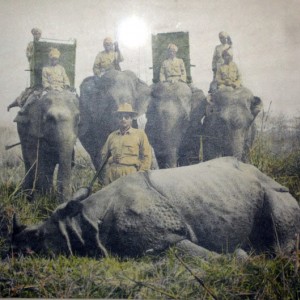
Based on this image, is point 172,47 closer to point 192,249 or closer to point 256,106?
point 256,106

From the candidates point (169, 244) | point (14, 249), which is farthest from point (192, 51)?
point (14, 249)

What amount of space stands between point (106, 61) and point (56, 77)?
36 cm

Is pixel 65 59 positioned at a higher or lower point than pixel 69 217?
higher

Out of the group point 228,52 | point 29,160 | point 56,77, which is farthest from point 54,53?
point 228,52

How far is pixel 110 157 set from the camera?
9.36ft

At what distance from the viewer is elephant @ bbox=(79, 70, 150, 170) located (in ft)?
9.68

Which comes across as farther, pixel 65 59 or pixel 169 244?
pixel 65 59

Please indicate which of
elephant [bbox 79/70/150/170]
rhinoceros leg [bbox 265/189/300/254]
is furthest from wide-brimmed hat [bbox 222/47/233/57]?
rhinoceros leg [bbox 265/189/300/254]

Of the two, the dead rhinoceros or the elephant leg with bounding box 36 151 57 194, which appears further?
the elephant leg with bounding box 36 151 57 194

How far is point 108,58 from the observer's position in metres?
3.00

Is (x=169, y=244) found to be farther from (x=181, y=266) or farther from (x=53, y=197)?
(x=53, y=197)

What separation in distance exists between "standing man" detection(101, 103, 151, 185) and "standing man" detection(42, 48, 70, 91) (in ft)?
1.66

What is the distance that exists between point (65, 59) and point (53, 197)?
93 cm

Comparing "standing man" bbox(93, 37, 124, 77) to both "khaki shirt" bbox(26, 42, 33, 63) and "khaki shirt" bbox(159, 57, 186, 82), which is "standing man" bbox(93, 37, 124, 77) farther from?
"khaki shirt" bbox(26, 42, 33, 63)
